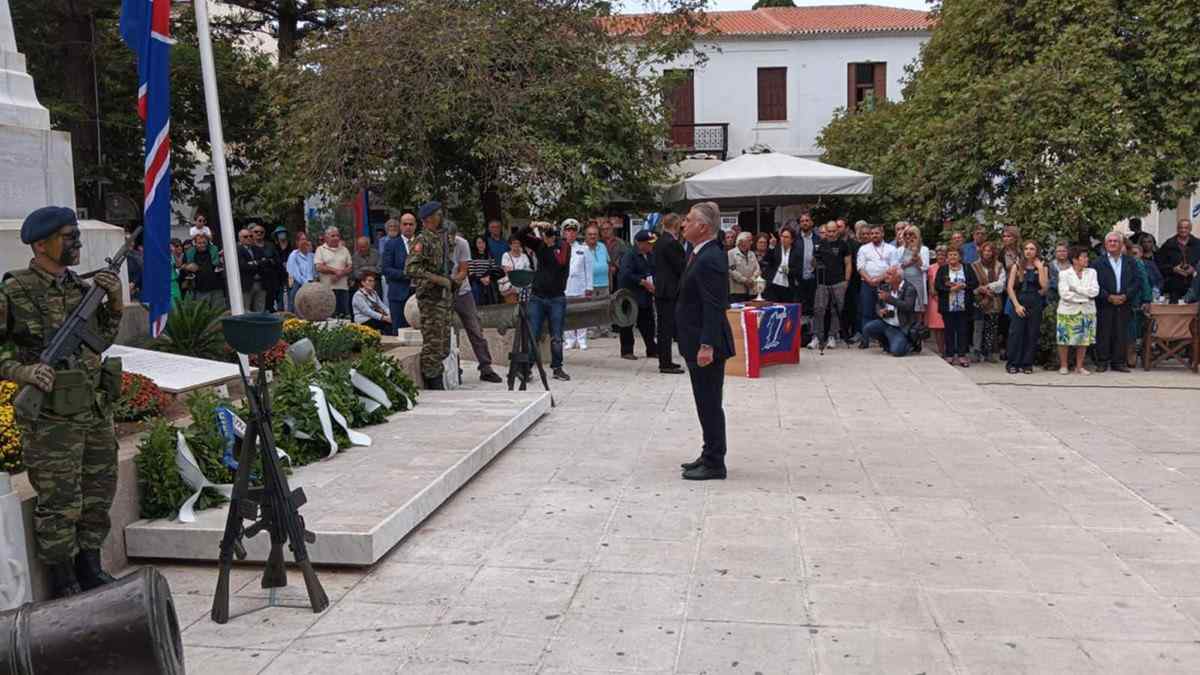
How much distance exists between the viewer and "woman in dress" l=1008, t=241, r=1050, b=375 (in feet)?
43.3

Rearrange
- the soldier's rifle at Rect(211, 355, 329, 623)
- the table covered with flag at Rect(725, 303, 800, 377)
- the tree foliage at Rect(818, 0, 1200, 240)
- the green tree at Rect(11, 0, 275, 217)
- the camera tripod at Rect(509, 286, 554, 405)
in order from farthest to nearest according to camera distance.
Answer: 1. the green tree at Rect(11, 0, 275, 217)
2. the tree foliage at Rect(818, 0, 1200, 240)
3. the table covered with flag at Rect(725, 303, 800, 377)
4. the camera tripod at Rect(509, 286, 554, 405)
5. the soldier's rifle at Rect(211, 355, 329, 623)

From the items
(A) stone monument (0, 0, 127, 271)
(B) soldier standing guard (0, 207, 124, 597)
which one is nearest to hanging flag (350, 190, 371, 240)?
(A) stone monument (0, 0, 127, 271)

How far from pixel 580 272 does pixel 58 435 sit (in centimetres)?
1052

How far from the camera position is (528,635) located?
4.47 metres

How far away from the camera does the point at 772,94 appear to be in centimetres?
3738

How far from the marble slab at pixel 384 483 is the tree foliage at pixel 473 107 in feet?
21.6

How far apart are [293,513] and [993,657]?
3.01 metres

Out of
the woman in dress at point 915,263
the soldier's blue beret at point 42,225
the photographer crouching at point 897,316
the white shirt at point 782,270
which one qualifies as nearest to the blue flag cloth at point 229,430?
the soldier's blue beret at point 42,225

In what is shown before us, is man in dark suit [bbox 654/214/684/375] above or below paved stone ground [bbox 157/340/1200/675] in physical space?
above

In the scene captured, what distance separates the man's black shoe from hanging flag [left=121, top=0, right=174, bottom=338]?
3.88 meters

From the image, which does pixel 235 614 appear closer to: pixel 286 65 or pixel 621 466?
pixel 621 466

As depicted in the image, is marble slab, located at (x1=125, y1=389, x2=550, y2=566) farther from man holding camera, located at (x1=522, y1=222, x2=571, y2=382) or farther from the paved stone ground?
man holding camera, located at (x1=522, y1=222, x2=571, y2=382)

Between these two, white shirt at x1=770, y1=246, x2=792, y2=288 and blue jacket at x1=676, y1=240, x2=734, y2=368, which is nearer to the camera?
blue jacket at x1=676, y1=240, x2=734, y2=368

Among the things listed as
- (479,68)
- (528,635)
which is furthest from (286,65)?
(528,635)
